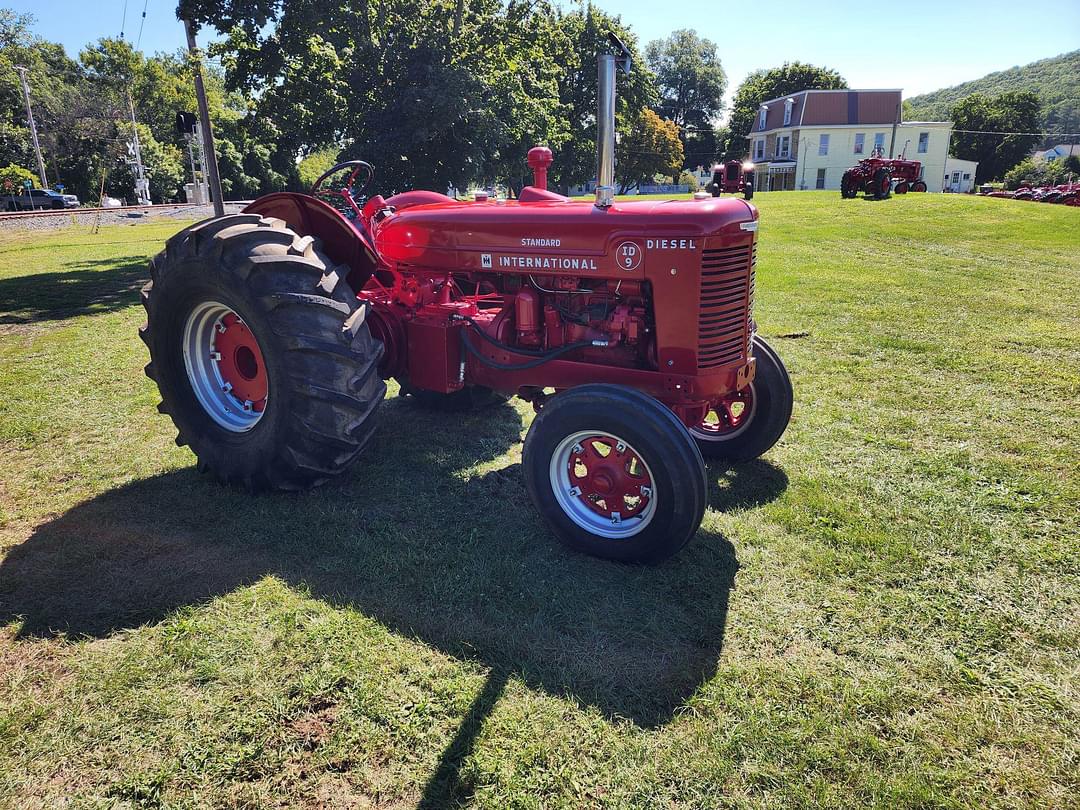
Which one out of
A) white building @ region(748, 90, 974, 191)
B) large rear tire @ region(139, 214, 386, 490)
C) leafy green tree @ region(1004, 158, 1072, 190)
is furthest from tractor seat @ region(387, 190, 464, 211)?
leafy green tree @ region(1004, 158, 1072, 190)

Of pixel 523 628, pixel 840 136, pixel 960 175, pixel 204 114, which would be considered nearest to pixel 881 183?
pixel 204 114

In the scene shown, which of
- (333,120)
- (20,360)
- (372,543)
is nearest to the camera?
(372,543)

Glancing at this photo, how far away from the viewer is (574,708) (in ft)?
8.33

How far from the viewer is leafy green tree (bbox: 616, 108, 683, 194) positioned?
46.0 m

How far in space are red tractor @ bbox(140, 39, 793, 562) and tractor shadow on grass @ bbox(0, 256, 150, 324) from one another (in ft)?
21.0

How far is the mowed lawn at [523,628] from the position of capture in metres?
2.28

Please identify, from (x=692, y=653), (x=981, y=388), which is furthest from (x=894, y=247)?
(x=692, y=653)

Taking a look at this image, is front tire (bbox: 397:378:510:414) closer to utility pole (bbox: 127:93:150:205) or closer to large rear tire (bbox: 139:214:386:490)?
large rear tire (bbox: 139:214:386:490)

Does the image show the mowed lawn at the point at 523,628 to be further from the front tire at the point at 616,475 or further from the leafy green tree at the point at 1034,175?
the leafy green tree at the point at 1034,175

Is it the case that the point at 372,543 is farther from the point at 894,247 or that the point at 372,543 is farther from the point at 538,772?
the point at 894,247

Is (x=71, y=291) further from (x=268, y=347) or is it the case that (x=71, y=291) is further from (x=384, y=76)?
(x=268, y=347)

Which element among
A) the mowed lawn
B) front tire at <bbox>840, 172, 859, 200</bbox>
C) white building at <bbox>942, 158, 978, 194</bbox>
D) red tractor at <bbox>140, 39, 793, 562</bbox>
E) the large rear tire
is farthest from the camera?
white building at <bbox>942, 158, 978, 194</bbox>

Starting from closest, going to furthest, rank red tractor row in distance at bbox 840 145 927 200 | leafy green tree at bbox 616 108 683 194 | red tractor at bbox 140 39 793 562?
red tractor at bbox 140 39 793 562, red tractor row in distance at bbox 840 145 927 200, leafy green tree at bbox 616 108 683 194

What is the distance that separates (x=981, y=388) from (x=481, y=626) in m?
5.14
